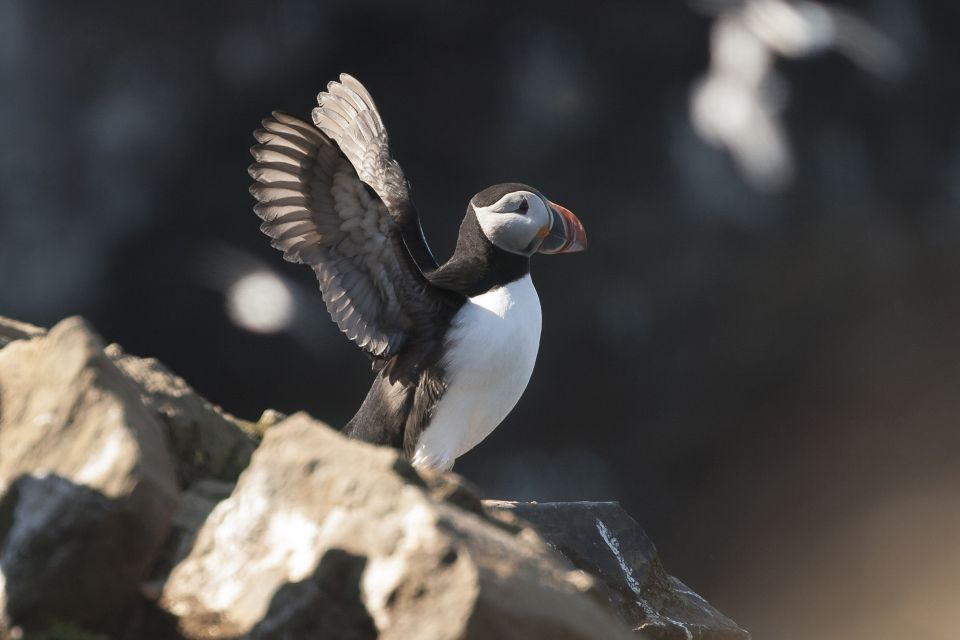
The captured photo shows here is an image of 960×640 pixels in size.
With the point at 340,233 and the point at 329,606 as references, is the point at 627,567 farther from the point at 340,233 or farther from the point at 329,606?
the point at 329,606

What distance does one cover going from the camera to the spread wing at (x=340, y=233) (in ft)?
10.6

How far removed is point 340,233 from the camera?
11.2 feet

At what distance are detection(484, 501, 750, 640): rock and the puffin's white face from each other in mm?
793

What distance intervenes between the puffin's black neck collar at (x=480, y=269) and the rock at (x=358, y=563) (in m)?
1.69

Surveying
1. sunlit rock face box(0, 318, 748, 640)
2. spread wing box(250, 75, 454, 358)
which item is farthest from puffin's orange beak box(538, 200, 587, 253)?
sunlit rock face box(0, 318, 748, 640)

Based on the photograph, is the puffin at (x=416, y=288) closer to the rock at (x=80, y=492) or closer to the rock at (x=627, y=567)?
the rock at (x=627, y=567)

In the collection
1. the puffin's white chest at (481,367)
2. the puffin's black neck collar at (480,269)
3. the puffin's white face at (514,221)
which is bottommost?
the puffin's white chest at (481,367)

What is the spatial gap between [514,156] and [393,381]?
4689 mm

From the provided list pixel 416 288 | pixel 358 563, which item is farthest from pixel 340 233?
pixel 358 563

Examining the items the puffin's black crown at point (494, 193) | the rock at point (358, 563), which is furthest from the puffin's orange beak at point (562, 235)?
the rock at point (358, 563)

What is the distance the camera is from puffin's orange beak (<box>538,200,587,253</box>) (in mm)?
3801

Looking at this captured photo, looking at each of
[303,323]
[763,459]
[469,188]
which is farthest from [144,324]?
[763,459]

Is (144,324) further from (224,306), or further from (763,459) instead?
(763,459)

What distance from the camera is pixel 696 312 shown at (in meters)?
8.29
